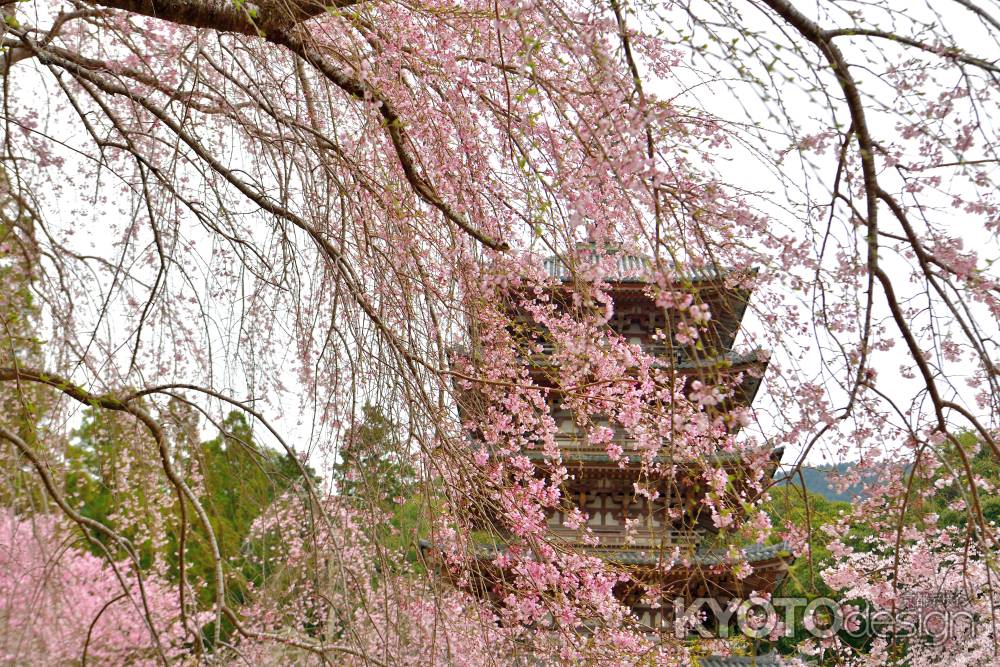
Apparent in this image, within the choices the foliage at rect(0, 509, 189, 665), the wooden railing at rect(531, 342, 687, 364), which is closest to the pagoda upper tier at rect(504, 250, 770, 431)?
the wooden railing at rect(531, 342, 687, 364)

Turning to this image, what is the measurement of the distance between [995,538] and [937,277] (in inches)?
21.4

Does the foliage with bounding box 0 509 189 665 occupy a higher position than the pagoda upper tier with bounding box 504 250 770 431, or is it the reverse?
the pagoda upper tier with bounding box 504 250 770 431

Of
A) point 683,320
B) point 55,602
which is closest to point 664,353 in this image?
point 55,602

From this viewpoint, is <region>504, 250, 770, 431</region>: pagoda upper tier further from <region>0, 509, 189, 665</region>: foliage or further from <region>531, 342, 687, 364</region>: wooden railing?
<region>0, 509, 189, 665</region>: foliage

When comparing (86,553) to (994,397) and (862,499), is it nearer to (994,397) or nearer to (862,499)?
(862,499)

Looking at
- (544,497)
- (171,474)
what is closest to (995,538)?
(544,497)

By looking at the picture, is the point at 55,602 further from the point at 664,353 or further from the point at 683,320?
the point at 664,353

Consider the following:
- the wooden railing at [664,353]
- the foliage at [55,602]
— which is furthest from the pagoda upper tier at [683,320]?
the foliage at [55,602]

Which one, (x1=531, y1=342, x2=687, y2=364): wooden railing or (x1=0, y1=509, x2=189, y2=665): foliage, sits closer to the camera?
(x1=531, y1=342, x2=687, y2=364): wooden railing

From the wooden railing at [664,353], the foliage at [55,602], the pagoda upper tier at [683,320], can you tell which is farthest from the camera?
the foliage at [55,602]

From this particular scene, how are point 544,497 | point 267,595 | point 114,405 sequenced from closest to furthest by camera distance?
A: point 267,595 < point 114,405 < point 544,497

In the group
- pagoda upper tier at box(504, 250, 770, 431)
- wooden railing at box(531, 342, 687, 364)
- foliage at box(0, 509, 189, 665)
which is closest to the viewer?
pagoda upper tier at box(504, 250, 770, 431)

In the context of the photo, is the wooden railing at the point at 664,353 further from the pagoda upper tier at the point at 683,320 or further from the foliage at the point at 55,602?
the foliage at the point at 55,602

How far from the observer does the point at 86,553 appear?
10734mm
